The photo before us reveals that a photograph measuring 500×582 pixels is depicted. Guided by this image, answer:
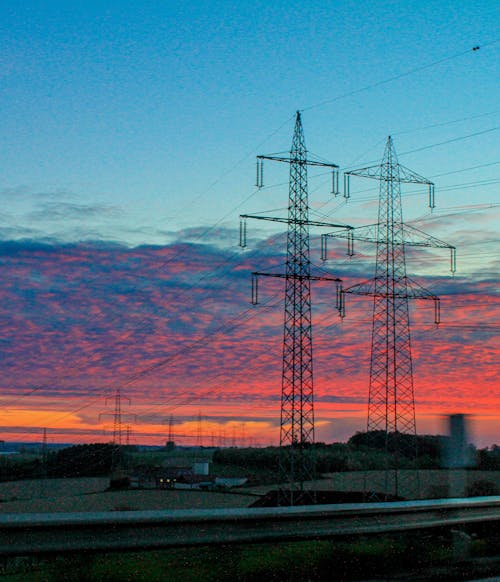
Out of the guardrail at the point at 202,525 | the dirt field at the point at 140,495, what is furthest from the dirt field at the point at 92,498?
the guardrail at the point at 202,525

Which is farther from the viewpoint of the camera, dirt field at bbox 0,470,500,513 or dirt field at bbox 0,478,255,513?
dirt field at bbox 0,478,255,513

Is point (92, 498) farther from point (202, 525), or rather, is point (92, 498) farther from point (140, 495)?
point (202, 525)

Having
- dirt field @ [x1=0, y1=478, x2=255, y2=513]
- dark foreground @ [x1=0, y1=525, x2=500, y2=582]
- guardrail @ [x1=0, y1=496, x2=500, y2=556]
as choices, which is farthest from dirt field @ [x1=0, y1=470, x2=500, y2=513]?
guardrail @ [x1=0, y1=496, x2=500, y2=556]

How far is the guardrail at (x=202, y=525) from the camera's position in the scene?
8671 millimetres

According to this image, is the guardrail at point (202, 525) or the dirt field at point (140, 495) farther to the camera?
the dirt field at point (140, 495)

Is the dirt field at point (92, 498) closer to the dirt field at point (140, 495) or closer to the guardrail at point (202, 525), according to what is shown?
the dirt field at point (140, 495)

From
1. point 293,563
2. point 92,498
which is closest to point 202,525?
point 293,563

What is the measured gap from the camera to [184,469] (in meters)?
88.1

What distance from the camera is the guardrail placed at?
28.4ft

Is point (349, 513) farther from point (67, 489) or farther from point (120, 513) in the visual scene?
point (67, 489)

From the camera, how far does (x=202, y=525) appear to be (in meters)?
9.71

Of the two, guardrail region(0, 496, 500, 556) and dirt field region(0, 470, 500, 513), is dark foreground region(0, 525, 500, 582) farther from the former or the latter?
dirt field region(0, 470, 500, 513)

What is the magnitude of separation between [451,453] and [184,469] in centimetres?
7860

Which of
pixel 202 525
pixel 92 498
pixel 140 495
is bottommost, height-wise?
pixel 92 498
